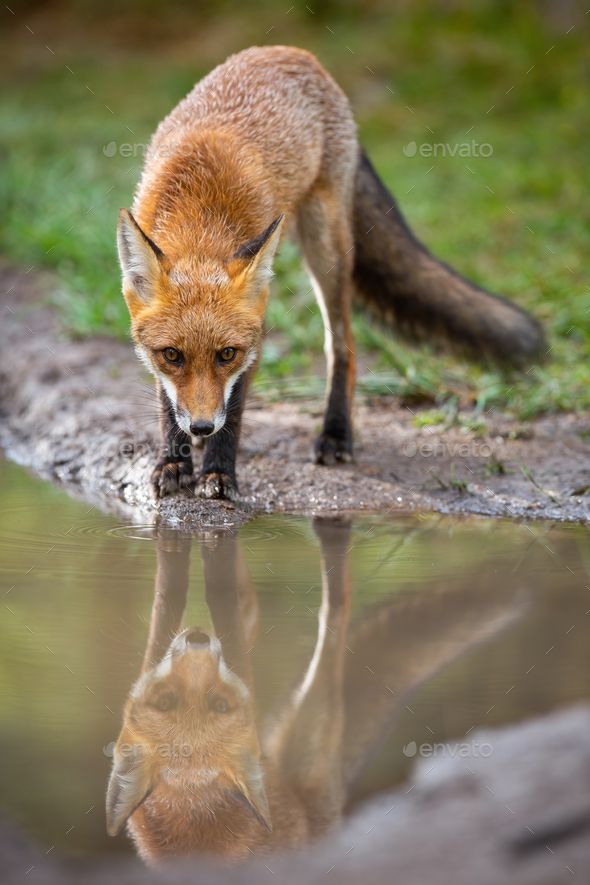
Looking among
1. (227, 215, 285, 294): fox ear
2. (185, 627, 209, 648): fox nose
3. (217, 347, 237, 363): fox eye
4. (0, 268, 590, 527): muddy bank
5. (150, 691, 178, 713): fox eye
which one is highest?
(227, 215, 285, 294): fox ear

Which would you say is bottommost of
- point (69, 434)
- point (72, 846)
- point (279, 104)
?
point (69, 434)

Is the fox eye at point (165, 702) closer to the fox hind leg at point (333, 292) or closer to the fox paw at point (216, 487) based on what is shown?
the fox paw at point (216, 487)

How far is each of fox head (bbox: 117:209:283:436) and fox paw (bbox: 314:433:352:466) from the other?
1042 millimetres

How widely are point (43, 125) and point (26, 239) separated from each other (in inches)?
213

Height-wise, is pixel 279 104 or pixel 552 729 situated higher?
pixel 279 104

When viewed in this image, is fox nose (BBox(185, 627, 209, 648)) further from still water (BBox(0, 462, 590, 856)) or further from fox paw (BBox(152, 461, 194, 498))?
fox paw (BBox(152, 461, 194, 498))

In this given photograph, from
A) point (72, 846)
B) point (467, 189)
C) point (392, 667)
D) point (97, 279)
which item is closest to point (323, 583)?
point (392, 667)

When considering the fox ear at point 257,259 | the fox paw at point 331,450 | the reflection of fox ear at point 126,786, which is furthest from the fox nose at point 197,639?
the fox paw at point 331,450

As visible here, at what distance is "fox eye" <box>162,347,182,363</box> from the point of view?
4.50 metres

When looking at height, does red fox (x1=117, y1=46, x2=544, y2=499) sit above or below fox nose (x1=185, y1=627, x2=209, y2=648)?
above

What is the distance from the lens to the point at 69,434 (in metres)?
5.94

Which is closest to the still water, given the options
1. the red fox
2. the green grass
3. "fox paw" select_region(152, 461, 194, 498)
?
"fox paw" select_region(152, 461, 194, 498)

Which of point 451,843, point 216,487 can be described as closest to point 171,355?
point 216,487

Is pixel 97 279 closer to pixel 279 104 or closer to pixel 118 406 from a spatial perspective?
pixel 118 406
